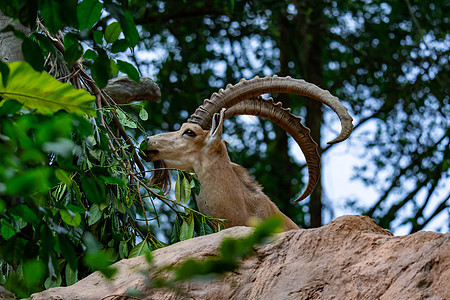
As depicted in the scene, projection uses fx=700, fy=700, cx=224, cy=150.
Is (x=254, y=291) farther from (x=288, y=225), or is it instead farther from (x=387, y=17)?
(x=387, y=17)

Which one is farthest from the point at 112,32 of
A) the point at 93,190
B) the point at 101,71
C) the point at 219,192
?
the point at 219,192

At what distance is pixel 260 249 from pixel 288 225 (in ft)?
9.69

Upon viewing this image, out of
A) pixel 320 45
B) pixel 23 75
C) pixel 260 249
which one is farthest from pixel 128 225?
pixel 320 45

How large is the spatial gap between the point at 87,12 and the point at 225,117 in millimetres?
3979

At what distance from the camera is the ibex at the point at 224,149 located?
20.5 ft

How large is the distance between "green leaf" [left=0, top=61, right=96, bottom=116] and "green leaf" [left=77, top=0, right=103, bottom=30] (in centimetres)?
32

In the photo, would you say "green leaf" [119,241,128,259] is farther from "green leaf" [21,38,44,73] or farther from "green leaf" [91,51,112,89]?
"green leaf" [21,38,44,73]

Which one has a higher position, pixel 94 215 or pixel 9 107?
pixel 94 215

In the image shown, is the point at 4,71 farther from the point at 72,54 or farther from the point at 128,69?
the point at 128,69

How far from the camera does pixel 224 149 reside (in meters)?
6.64

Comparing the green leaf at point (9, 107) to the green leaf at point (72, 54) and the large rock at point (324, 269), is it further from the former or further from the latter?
the large rock at point (324, 269)


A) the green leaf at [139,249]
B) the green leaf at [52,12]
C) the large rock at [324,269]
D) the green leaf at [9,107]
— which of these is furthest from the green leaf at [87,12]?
→ the green leaf at [139,249]

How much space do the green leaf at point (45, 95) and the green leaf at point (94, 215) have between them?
7.37 ft

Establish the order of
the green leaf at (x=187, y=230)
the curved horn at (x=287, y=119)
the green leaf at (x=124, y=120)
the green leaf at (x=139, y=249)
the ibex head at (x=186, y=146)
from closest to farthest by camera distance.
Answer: the green leaf at (x=139, y=249) → the green leaf at (x=187, y=230) → the green leaf at (x=124, y=120) → the ibex head at (x=186, y=146) → the curved horn at (x=287, y=119)
